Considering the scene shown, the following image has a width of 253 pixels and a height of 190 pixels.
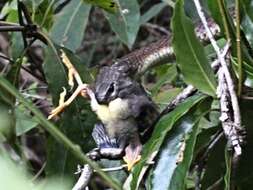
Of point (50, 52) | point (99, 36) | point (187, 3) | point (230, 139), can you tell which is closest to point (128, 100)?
point (230, 139)

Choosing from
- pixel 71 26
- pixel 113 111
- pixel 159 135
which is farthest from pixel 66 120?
pixel 71 26

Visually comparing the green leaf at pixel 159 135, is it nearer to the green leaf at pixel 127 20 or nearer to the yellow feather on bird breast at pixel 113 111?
the yellow feather on bird breast at pixel 113 111

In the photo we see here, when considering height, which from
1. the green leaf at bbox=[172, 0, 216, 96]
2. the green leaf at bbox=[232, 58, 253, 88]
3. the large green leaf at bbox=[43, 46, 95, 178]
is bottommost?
the large green leaf at bbox=[43, 46, 95, 178]


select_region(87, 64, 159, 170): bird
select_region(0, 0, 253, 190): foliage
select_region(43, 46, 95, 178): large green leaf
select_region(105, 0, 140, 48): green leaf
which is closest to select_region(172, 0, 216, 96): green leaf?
select_region(0, 0, 253, 190): foliage

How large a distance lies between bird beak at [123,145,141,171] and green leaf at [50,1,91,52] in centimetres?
108

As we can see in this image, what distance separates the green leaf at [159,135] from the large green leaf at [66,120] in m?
0.41

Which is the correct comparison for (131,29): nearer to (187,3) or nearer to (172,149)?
(187,3)

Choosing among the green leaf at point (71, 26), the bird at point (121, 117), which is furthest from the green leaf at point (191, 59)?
the green leaf at point (71, 26)

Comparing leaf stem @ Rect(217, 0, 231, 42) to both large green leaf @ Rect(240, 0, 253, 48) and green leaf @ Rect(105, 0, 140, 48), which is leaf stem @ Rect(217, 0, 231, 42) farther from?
A: green leaf @ Rect(105, 0, 140, 48)

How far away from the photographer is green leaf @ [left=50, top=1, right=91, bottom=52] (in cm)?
206

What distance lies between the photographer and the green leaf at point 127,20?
1734 mm

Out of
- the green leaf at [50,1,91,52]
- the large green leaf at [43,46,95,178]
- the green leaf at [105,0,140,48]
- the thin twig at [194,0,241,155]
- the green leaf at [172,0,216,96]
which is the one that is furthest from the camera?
the green leaf at [50,1,91,52]

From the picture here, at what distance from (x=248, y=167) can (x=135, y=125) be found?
0.23 metres

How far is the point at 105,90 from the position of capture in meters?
1.06
